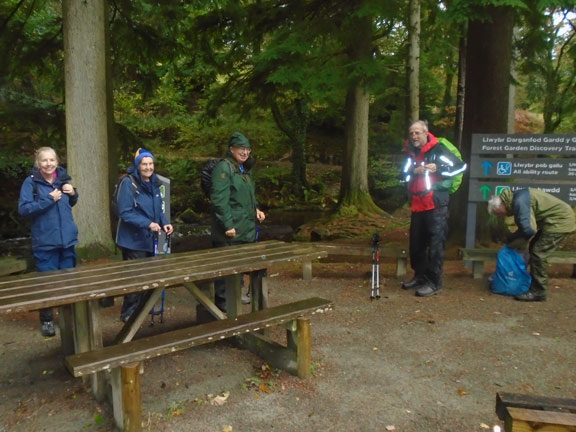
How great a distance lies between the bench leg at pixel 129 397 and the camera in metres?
2.93

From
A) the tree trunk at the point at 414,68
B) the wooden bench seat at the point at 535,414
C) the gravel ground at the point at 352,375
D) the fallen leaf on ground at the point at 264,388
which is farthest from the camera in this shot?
the tree trunk at the point at 414,68

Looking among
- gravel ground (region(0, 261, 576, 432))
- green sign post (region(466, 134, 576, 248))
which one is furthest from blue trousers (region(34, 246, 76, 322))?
green sign post (region(466, 134, 576, 248))

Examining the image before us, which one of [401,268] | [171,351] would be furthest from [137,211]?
[401,268]

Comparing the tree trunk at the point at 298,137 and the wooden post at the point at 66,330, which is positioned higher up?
the tree trunk at the point at 298,137

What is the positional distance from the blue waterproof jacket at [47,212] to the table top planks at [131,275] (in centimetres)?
109

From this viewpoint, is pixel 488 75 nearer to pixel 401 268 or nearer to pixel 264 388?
pixel 401 268

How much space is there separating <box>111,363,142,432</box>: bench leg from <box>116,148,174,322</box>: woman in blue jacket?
6.03 feet

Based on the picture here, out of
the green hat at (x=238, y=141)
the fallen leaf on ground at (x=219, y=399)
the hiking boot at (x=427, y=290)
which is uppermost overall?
the green hat at (x=238, y=141)

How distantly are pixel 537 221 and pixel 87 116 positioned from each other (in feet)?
21.6

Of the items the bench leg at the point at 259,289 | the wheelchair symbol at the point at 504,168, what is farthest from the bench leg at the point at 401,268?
the bench leg at the point at 259,289

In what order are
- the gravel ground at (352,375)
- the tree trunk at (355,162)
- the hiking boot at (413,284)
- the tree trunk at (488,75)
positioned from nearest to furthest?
the gravel ground at (352,375), the hiking boot at (413,284), the tree trunk at (488,75), the tree trunk at (355,162)

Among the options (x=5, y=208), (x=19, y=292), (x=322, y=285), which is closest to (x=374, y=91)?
(x=322, y=285)

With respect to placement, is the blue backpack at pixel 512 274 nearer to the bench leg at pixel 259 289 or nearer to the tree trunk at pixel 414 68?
the bench leg at pixel 259 289

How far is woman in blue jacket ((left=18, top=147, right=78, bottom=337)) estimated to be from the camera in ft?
14.9
